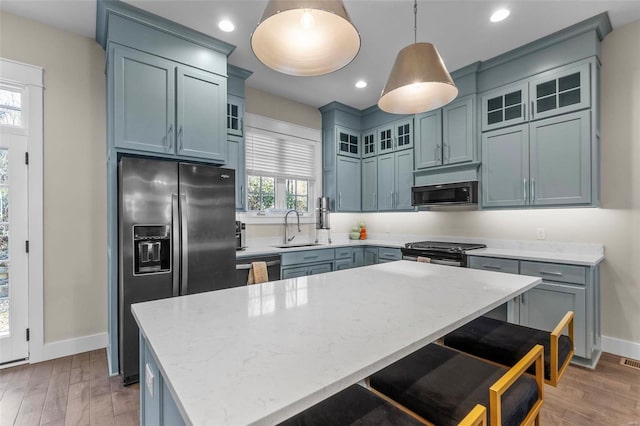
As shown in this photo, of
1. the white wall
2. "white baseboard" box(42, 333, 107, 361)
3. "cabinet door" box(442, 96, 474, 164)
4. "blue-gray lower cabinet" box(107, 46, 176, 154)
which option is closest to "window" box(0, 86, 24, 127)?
the white wall

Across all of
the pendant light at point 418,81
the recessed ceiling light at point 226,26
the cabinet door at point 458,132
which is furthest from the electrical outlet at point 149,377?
the cabinet door at point 458,132

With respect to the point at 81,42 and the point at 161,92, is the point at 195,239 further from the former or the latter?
the point at 81,42

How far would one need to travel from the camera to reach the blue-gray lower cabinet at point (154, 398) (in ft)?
3.05

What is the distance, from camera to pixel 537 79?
3131mm

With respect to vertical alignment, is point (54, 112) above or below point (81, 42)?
below

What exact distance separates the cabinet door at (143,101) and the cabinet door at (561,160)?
3.55 metres

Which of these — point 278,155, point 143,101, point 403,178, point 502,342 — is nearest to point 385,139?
point 403,178

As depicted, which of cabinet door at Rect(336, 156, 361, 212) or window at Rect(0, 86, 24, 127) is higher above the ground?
window at Rect(0, 86, 24, 127)

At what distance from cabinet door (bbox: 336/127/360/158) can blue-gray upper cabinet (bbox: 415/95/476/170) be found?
3.75 ft

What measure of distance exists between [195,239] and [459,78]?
3463mm

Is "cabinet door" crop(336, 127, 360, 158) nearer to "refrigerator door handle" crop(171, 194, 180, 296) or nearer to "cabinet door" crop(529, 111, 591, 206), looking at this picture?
"cabinet door" crop(529, 111, 591, 206)

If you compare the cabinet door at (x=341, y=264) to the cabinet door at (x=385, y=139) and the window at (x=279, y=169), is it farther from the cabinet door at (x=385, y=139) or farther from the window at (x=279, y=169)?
the cabinet door at (x=385, y=139)

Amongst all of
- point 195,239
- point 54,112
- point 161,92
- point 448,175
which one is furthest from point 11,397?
point 448,175

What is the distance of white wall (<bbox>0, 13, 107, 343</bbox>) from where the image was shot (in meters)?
2.86
